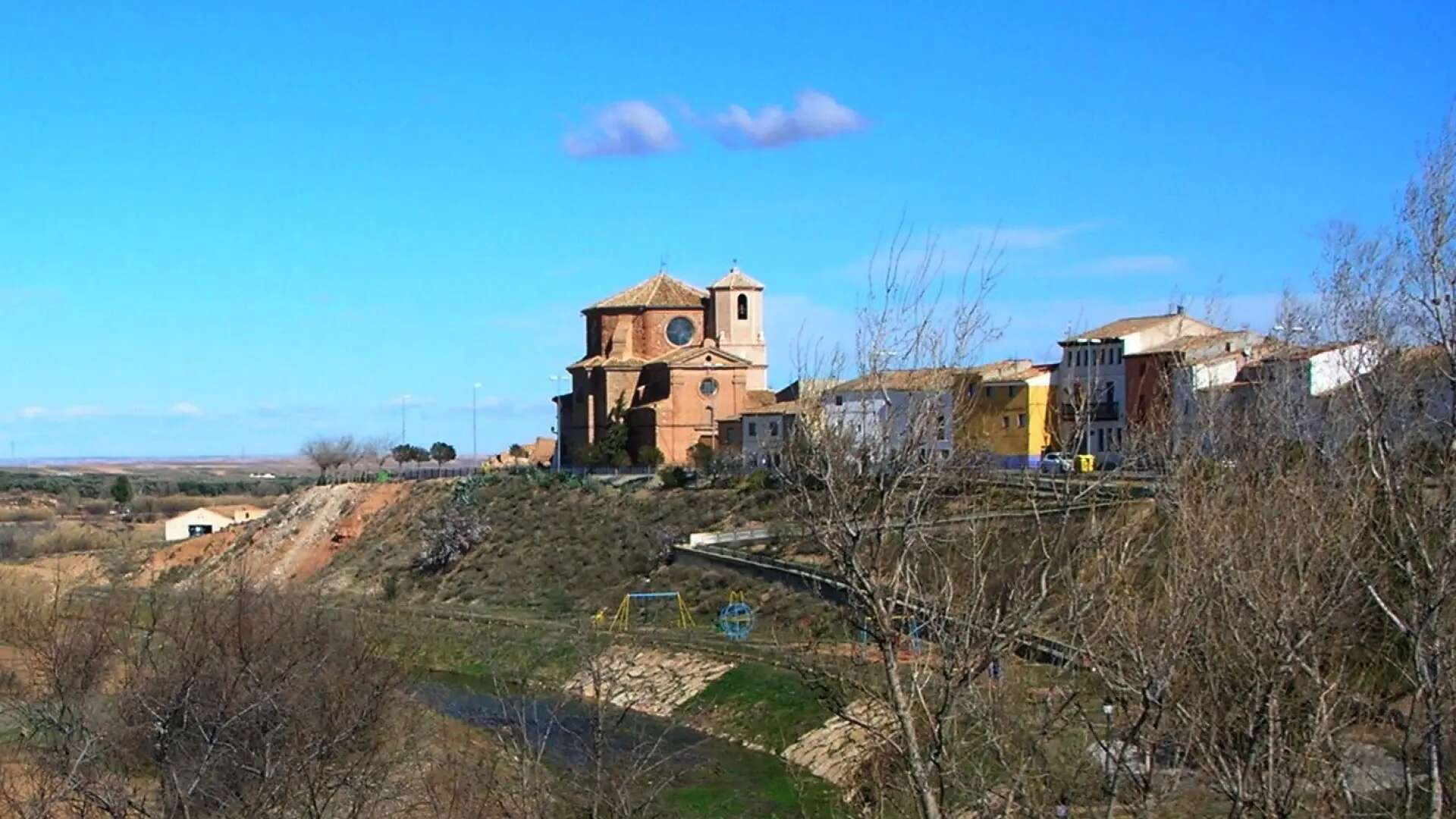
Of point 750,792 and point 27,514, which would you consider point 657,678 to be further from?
point 27,514

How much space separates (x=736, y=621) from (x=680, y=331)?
3984cm

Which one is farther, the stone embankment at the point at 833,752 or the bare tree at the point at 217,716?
the stone embankment at the point at 833,752

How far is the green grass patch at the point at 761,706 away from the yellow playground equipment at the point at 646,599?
24.9 ft

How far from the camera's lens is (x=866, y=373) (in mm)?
15414

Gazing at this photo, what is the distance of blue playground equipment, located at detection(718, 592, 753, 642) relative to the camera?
4947 cm

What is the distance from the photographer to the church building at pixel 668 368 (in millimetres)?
81188

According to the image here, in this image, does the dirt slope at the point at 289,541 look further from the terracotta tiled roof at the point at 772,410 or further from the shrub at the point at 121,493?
the shrub at the point at 121,493

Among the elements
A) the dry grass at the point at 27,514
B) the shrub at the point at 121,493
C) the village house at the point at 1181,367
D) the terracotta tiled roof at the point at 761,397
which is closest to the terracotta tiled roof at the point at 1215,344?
the village house at the point at 1181,367

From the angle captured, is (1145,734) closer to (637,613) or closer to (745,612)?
(745,612)

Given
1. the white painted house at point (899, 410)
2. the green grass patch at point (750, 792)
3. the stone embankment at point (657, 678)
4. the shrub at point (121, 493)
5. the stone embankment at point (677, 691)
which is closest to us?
the white painted house at point (899, 410)

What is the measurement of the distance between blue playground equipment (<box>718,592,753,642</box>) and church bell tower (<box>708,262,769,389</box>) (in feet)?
115

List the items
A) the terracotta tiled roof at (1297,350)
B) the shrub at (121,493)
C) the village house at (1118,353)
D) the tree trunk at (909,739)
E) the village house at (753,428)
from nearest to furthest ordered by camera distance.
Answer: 1. the tree trunk at (909,739)
2. the terracotta tiled roof at (1297,350)
3. the village house at (1118,353)
4. the village house at (753,428)
5. the shrub at (121,493)

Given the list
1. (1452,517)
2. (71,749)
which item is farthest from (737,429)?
(1452,517)

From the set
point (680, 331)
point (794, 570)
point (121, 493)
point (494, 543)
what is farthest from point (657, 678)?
point (121, 493)
